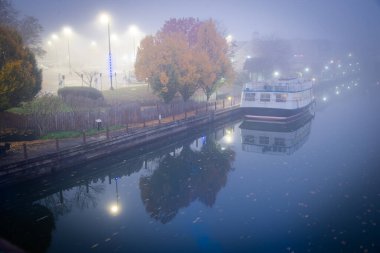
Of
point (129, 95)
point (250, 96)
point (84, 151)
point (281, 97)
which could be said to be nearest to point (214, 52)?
point (250, 96)

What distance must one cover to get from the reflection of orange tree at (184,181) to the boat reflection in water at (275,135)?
393 centimetres

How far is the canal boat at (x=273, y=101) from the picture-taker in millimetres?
38875

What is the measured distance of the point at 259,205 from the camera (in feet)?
50.7

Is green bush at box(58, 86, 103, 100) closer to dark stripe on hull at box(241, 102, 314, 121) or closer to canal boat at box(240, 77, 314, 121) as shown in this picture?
canal boat at box(240, 77, 314, 121)

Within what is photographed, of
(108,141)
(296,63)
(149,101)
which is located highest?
(296,63)

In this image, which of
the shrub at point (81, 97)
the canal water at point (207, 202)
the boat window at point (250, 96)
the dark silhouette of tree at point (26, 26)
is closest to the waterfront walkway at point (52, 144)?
the canal water at point (207, 202)

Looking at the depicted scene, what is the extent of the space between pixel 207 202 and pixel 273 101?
26.9 meters

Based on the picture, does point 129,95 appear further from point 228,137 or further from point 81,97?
point 228,137

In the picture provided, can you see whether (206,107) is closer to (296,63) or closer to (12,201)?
(12,201)

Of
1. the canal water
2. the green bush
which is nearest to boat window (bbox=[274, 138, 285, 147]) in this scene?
the canal water

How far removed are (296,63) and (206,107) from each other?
64.3 meters

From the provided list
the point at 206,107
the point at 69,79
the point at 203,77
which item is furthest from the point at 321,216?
the point at 69,79

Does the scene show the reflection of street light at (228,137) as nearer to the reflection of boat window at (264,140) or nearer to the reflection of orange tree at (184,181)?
the reflection of boat window at (264,140)

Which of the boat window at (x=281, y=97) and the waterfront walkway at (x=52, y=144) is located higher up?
the boat window at (x=281, y=97)
